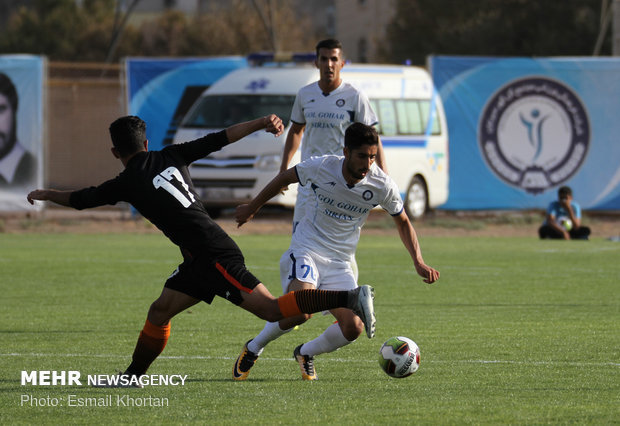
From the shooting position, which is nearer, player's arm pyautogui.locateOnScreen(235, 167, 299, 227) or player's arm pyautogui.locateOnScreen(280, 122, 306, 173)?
player's arm pyautogui.locateOnScreen(235, 167, 299, 227)

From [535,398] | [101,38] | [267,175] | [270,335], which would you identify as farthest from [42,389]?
[101,38]

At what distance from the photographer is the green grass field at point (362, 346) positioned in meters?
6.19

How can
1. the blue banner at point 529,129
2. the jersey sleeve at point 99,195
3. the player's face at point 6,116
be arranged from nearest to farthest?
the jersey sleeve at point 99,195 → the player's face at point 6,116 → the blue banner at point 529,129

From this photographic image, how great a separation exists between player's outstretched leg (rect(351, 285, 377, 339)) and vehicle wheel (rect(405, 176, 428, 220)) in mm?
16375

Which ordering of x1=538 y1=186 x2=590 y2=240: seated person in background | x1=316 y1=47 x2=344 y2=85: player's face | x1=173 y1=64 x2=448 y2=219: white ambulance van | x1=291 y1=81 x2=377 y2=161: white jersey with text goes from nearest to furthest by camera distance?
x1=316 y1=47 x2=344 y2=85: player's face
x1=291 y1=81 x2=377 y2=161: white jersey with text
x1=538 y1=186 x2=590 y2=240: seated person in background
x1=173 y1=64 x2=448 y2=219: white ambulance van

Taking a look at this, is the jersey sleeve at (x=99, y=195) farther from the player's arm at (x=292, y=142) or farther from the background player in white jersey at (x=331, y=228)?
the player's arm at (x=292, y=142)

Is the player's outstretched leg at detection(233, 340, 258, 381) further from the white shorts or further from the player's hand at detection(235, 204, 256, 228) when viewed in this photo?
the player's hand at detection(235, 204, 256, 228)

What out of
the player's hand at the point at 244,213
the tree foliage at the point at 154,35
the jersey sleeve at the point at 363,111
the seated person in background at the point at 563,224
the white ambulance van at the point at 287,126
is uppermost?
the jersey sleeve at the point at 363,111

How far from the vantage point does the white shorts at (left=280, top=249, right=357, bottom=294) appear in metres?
7.45

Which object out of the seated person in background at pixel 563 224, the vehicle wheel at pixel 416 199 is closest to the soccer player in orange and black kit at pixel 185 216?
the seated person in background at pixel 563 224

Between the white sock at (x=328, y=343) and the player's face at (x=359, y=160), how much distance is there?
0.99 m

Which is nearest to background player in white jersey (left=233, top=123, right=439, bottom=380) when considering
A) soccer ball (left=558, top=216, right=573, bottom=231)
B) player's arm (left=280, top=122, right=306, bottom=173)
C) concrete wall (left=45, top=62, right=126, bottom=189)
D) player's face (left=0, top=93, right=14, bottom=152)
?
player's arm (left=280, top=122, right=306, bottom=173)

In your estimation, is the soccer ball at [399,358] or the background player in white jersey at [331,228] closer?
the soccer ball at [399,358]

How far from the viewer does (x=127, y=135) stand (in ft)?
22.1
